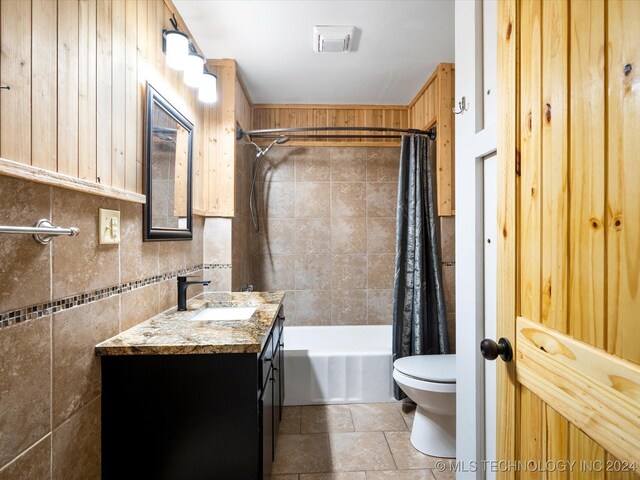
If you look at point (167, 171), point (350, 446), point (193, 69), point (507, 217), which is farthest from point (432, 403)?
point (193, 69)

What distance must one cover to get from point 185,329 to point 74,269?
46cm

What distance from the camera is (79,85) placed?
101 cm

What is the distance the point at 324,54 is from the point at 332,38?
209 mm

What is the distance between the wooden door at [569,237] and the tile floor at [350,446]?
3.40ft

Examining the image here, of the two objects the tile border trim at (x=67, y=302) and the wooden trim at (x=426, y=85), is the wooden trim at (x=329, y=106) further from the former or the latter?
the tile border trim at (x=67, y=302)

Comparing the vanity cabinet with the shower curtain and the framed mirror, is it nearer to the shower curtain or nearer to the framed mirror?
the framed mirror

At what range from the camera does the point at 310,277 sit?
3.15m

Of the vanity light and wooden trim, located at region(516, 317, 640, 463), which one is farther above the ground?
the vanity light

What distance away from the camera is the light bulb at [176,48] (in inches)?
61.4

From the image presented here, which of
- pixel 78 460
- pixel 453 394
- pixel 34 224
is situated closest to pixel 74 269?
pixel 34 224

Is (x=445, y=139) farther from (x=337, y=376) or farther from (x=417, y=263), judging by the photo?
(x=337, y=376)

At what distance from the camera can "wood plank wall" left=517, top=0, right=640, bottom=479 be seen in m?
0.52

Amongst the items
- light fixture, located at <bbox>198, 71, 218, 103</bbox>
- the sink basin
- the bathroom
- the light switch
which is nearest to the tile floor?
the bathroom

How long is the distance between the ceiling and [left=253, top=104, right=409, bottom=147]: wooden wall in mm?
176
